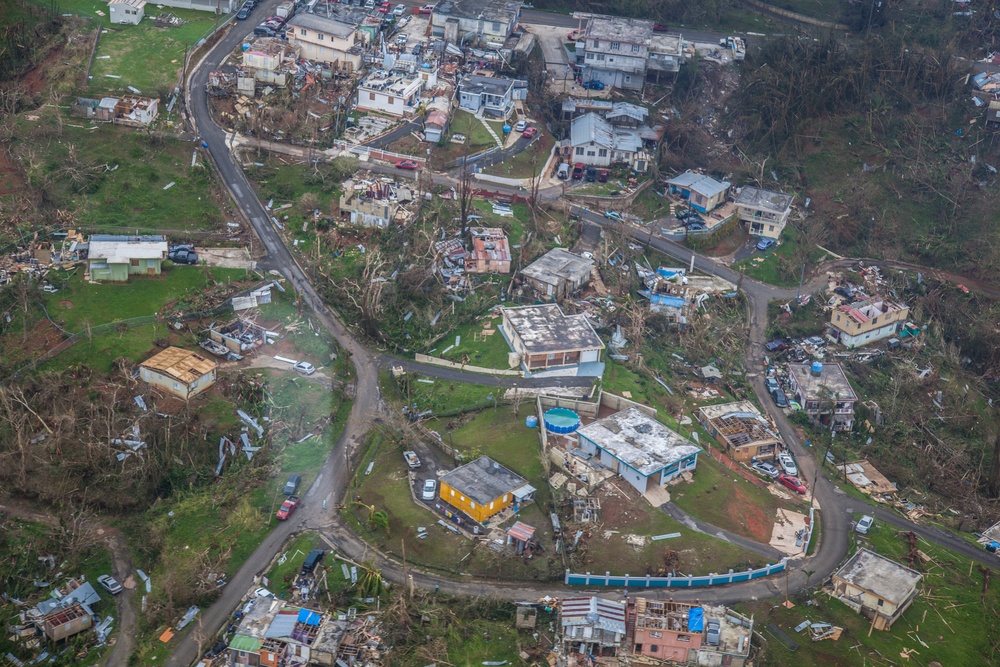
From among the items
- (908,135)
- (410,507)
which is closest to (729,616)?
(410,507)

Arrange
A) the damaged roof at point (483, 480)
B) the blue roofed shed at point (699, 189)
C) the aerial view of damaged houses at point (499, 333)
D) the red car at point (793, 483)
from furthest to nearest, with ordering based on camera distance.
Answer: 1. the blue roofed shed at point (699, 189)
2. the red car at point (793, 483)
3. the damaged roof at point (483, 480)
4. the aerial view of damaged houses at point (499, 333)

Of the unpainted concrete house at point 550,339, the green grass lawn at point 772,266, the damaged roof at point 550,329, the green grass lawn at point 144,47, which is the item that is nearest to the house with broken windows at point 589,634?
the unpainted concrete house at point 550,339

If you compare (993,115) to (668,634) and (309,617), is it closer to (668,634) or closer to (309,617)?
(668,634)

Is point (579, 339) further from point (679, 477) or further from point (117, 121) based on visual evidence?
point (117, 121)

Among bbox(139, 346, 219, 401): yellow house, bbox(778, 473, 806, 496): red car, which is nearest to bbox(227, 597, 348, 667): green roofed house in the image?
bbox(139, 346, 219, 401): yellow house

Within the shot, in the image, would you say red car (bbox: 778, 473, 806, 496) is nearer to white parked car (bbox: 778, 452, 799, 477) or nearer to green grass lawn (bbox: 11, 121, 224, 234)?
white parked car (bbox: 778, 452, 799, 477)

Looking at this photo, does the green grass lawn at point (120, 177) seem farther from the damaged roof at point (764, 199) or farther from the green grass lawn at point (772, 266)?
the damaged roof at point (764, 199)
